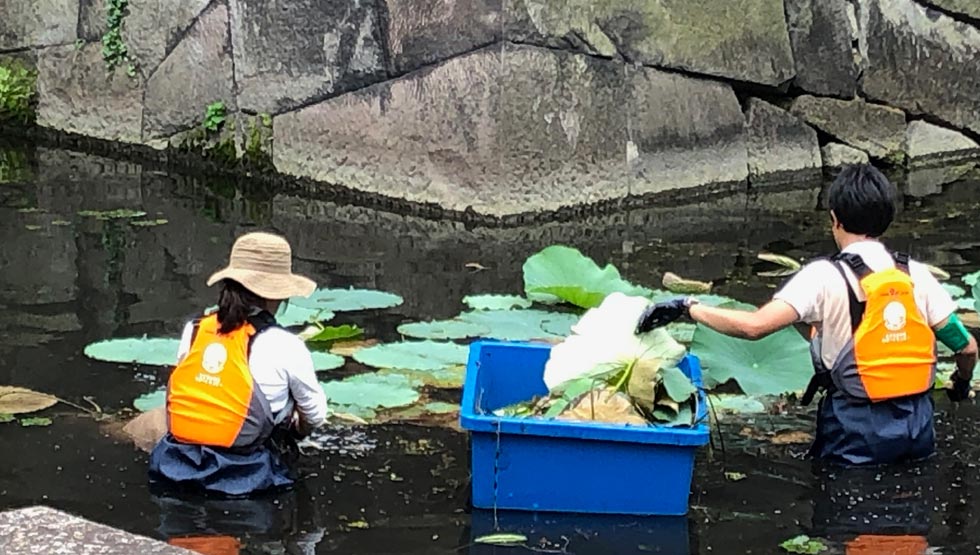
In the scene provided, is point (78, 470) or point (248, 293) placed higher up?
point (248, 293)

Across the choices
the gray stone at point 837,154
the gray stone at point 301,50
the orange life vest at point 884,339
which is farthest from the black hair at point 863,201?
the gray stone at point 837,154

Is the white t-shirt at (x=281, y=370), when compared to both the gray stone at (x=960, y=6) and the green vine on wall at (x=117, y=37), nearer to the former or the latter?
the green vine on wall at (x=117, y=37)

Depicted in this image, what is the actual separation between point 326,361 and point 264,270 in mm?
1078

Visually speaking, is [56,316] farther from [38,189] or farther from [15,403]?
[38,189]

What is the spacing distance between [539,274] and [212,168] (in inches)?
146

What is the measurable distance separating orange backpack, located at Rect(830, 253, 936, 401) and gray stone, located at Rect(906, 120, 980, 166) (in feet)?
19.1

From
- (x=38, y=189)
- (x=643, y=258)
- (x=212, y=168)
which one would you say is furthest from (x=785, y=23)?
(x=38, y=189)

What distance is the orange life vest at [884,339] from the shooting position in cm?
384

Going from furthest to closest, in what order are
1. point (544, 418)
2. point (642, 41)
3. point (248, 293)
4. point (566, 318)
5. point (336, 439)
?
point (642, 41) → point (566, 318) → point (336, 439) → point (248, 293) → point (544, 418)

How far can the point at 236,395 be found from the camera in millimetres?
3666

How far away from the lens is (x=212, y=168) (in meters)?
8.72

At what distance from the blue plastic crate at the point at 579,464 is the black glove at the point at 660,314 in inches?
9.1

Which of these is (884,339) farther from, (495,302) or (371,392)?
(495,302)

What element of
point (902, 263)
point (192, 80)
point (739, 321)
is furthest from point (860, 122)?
point (739, 321)
